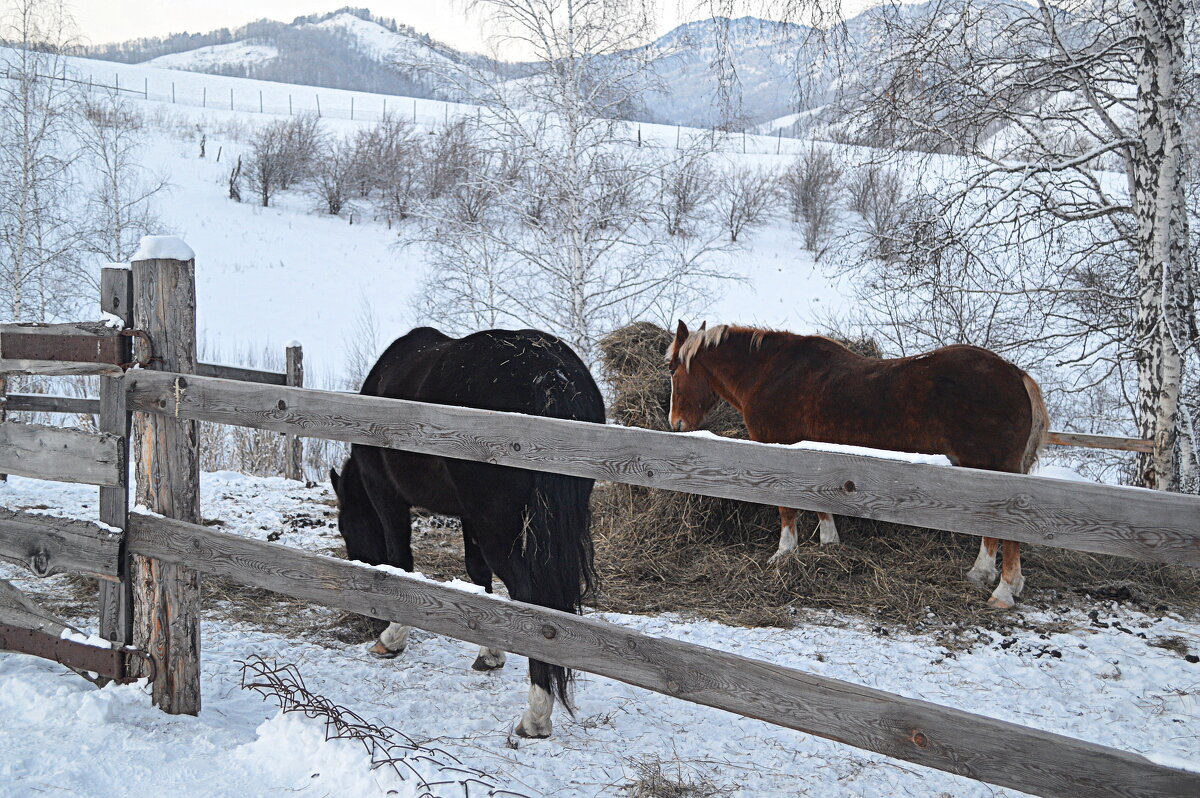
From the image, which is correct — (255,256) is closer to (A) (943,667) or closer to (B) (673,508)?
(B) (673,508)

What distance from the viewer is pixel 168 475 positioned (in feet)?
10.5

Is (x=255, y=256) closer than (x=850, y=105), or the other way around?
(x=850, y=105)

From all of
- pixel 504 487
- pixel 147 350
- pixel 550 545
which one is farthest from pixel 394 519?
pixel 147 350

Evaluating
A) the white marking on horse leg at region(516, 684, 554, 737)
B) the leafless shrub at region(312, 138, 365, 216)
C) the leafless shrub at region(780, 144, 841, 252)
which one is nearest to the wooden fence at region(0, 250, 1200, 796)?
the white marking on horse leg at region(516, 684, 554, 737)

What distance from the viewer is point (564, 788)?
112 inches

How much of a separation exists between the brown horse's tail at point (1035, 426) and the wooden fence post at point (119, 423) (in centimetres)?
533

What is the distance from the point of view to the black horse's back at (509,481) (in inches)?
130

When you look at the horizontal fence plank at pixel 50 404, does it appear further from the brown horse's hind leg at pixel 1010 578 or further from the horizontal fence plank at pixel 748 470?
the brown horse's hind leg at pixel 1010 578

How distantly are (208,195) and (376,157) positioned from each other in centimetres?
674

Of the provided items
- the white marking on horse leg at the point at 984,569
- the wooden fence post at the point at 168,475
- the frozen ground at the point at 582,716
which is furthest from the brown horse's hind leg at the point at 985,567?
the wooden fence post at the point at 168,475

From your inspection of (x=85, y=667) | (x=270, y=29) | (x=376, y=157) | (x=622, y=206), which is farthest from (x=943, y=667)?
(x=270, y=29)

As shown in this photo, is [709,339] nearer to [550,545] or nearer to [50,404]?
[550,545]

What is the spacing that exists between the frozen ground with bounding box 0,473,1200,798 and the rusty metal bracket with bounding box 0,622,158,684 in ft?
0.28

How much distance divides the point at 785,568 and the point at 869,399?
1.38m
